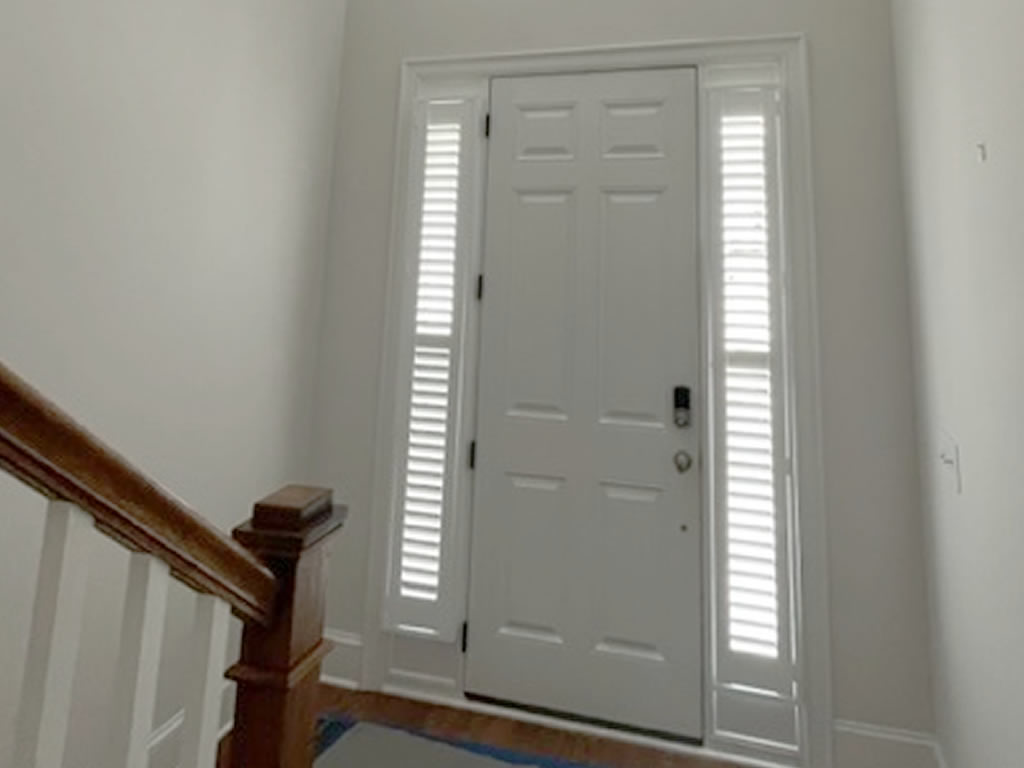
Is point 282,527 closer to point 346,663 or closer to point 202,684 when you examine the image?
point 202,684

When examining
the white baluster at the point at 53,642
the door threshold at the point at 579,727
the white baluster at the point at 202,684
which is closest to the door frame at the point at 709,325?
the door threshold at the point at 579,727

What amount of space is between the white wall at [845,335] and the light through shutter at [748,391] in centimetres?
19

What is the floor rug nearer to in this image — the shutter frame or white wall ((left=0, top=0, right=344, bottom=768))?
white wall ((left=0, top=0, right=344, bottom=768))

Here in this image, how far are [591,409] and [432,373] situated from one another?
26.6 inches

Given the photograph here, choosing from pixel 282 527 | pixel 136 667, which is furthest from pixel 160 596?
pixel 282 527

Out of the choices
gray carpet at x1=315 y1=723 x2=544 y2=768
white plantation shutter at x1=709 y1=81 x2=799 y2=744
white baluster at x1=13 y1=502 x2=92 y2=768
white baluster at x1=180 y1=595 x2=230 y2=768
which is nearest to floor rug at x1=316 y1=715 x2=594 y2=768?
gray carpet at x1=315 y1=723 x2=544 y2=768

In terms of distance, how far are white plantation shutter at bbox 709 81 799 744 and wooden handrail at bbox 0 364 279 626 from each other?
1.77 m

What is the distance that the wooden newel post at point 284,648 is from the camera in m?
0.84

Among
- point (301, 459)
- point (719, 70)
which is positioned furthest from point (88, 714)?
point (719, 70)

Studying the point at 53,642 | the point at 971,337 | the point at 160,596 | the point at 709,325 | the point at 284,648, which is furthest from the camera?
the point at 709,325

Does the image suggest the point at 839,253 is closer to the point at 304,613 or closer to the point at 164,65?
the point at 304,613

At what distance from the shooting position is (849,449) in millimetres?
2141

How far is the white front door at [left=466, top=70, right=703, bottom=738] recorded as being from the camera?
7.42ft

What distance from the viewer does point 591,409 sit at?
2.37m
